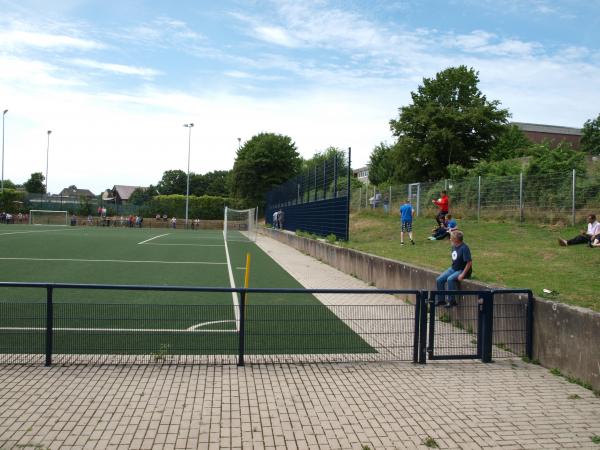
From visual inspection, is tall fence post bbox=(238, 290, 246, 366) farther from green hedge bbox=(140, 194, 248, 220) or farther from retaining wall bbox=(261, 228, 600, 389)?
green hedge bbox=(140, 194, 248, 220)

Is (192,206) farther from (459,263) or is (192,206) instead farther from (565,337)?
(565,337)

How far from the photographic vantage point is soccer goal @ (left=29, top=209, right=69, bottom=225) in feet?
220

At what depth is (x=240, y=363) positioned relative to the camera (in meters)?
6.58

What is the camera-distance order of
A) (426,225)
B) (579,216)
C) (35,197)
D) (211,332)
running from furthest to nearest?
(35,197), (426,225), (579,216), (211,332)

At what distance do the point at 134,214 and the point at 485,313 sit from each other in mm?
71529

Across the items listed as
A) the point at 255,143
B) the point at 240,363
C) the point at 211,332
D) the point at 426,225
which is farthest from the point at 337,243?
the point at 255,143

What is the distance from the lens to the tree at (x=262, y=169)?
242 feet

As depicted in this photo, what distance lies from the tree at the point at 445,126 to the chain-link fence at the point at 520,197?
2067 centimetres

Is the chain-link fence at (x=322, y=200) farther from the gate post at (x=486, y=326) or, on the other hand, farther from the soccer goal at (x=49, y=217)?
the soccer goal at (x=49, y=217)

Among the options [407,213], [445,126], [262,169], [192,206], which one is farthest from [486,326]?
[192,206]

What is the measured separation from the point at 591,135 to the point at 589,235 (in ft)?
265

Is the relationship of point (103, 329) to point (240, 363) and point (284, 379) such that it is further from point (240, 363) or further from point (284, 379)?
point (284, 379)

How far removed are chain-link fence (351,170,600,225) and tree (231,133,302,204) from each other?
4495cm

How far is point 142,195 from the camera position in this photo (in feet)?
406
